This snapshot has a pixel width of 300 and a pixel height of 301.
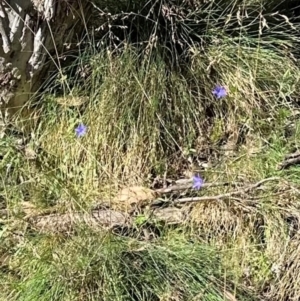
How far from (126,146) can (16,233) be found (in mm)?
476

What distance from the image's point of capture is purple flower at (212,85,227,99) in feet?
8.38

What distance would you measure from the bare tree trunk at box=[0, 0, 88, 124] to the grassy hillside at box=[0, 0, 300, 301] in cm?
6

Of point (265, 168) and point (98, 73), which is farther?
point (98, 73)

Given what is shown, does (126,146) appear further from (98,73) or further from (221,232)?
(221,232)

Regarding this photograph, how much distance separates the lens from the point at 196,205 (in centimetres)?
234

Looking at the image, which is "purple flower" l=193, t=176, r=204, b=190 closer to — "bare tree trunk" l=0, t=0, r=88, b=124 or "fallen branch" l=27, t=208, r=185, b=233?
"fallen branch" l=27, t=208, r=185, b=233

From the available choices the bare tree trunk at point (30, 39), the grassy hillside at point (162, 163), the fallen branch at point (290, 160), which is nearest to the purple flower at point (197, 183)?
the grassy hillside at point (162, 163)

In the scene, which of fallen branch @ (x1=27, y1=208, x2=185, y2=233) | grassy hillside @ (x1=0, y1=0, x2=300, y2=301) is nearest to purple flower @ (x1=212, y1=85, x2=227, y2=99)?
grassy hillside @ (x1=0, y1=0, x2=300, y2=301)

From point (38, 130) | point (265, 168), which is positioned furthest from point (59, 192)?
point (265, 168)

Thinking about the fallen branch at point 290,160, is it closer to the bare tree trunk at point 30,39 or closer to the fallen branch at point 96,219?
the fallen branch at point 96,219

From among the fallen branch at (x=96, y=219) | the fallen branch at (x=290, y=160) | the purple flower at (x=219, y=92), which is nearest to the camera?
the fallen branch at (x=96, y=219)

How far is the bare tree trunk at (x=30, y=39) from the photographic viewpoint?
2.33 m

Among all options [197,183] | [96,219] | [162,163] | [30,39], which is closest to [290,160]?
[197,183]

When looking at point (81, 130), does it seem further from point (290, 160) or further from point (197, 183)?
point (290, 160)
